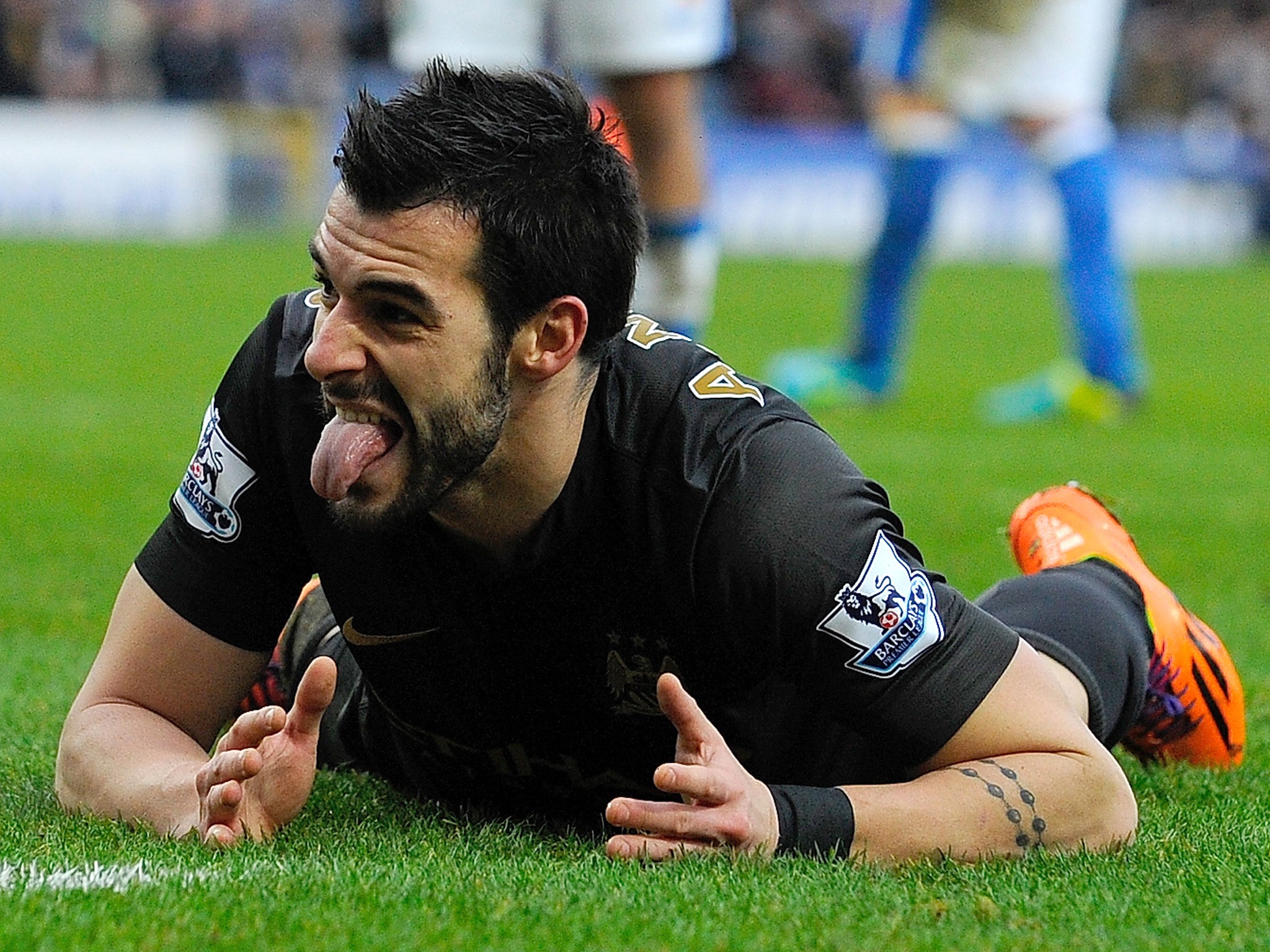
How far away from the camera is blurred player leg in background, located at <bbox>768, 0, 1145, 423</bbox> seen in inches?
313

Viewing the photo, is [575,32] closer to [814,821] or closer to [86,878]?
[814,821]

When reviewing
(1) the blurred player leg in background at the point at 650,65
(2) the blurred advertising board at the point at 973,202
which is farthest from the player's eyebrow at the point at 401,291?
(2) the blurred advertising board at the point at 973,202

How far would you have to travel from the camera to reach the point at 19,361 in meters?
10.3

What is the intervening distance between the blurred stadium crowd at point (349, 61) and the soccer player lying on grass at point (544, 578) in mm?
20039

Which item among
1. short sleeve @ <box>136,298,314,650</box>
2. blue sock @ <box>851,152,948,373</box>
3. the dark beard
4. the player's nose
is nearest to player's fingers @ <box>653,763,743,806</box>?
the dark beard

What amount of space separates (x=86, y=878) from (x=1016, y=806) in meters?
1.08

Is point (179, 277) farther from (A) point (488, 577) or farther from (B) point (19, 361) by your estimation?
(A) point (488, 577)

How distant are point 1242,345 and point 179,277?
25.0ft

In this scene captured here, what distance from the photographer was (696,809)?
246 centimetres

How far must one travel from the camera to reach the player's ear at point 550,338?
8.43ft

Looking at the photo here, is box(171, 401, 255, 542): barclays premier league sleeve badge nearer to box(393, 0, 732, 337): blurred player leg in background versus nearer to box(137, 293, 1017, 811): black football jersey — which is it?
box(137, 293, 1017, 811): black football jersey

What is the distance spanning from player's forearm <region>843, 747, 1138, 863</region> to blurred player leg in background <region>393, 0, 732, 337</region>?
3029mm

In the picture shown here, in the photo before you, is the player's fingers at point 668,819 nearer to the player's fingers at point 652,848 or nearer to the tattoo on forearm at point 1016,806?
the player's fingers at point 652,848

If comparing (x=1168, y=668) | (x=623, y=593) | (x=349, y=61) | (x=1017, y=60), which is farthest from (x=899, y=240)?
(x=349, y=61)
